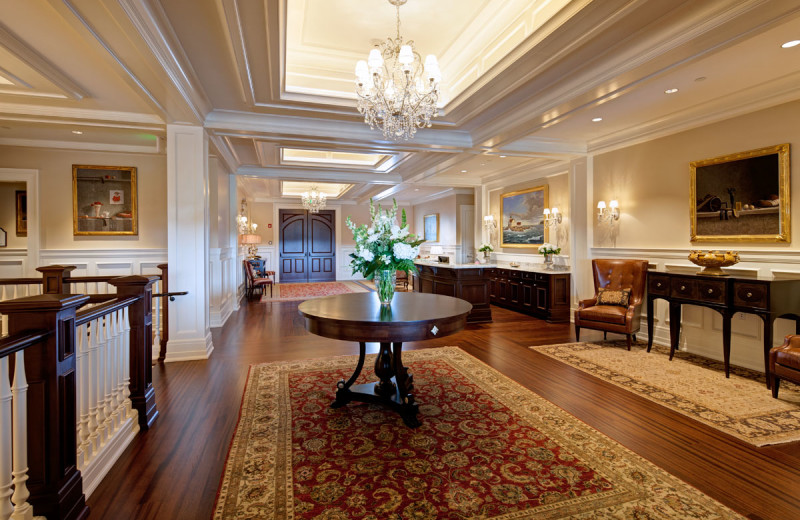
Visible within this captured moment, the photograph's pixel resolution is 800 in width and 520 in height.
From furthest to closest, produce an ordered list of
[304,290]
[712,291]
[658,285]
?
1. [304,290]
2. [658,285]
3. [712,291]

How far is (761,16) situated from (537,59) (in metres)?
1.44

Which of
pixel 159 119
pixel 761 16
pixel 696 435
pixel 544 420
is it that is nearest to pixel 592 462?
pixel 544 420

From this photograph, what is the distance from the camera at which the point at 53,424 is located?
1.69 metres

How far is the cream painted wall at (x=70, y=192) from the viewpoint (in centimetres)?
585

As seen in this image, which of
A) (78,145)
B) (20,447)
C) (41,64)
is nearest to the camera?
(20,447)

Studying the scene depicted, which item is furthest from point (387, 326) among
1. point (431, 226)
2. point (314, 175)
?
point (431, 226)

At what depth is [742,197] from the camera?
408 centimetres

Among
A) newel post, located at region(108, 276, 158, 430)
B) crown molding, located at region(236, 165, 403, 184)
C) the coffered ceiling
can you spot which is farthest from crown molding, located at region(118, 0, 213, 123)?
crown molding, located at region(236, 165, 403, 184)

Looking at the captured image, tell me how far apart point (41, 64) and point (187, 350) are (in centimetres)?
302

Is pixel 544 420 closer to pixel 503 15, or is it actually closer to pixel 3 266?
pixel 503 15

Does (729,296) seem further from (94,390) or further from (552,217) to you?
(94,390)

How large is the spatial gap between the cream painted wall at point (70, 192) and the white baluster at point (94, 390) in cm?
459

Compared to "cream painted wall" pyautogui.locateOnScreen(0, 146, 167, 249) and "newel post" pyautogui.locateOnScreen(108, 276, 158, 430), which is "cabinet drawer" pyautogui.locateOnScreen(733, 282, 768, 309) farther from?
"cream painted wall" pyautogui.locateOnScreen(0, 146, 167, 249)

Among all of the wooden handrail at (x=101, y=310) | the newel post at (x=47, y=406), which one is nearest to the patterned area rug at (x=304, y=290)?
the wooden handrail at (x=101, y=310)
